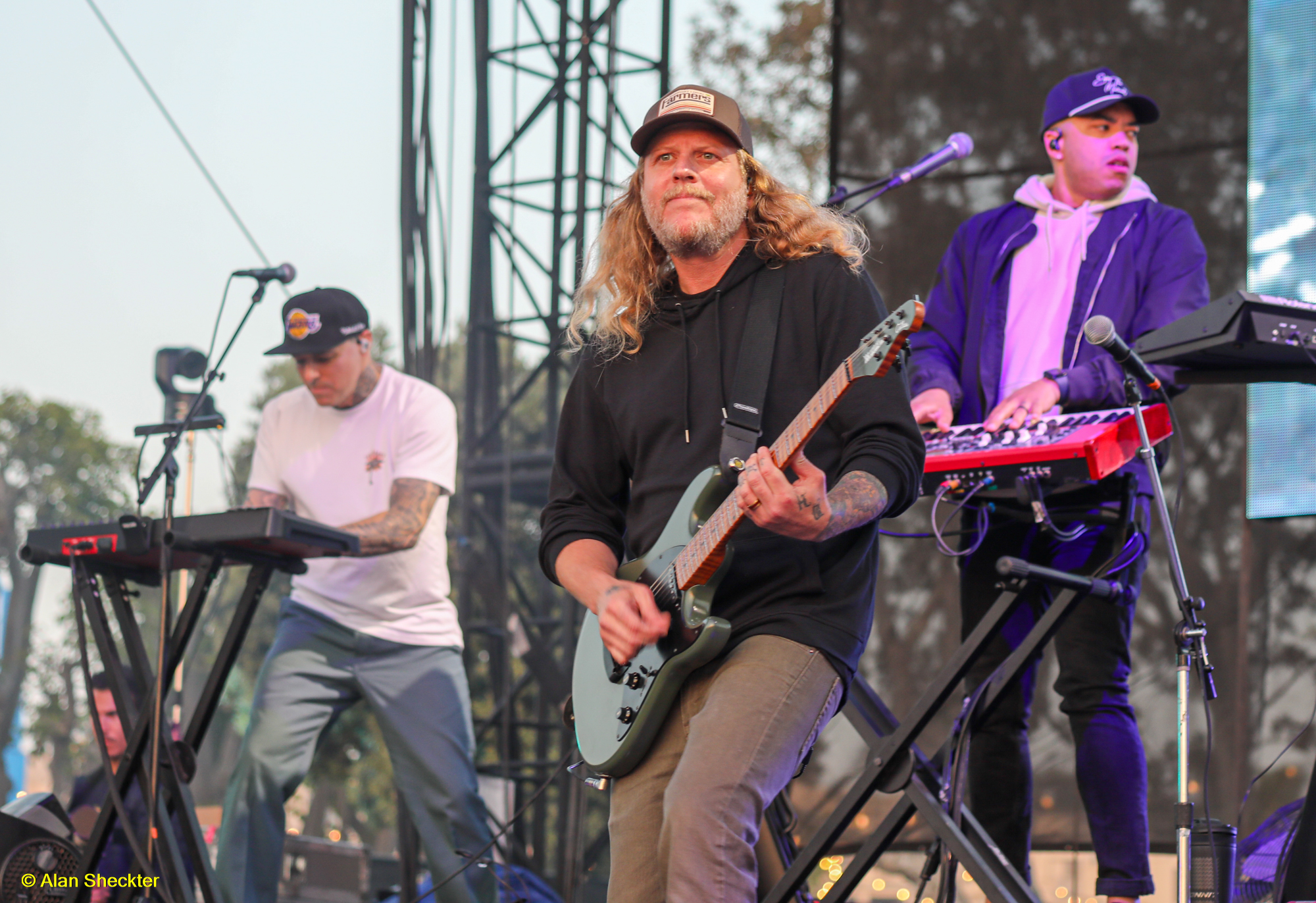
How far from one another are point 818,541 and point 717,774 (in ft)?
1.41

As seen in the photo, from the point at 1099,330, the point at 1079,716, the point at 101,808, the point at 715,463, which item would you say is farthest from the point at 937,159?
the point at 101,808

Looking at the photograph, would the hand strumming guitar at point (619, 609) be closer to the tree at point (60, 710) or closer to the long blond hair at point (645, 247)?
the long blond hair at point (645, 247)

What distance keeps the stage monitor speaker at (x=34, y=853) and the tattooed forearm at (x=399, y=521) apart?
117cm

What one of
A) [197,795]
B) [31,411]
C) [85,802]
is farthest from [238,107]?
[85,802]

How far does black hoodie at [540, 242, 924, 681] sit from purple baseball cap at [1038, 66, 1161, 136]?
3.53ft

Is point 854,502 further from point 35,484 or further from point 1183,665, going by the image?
point 35,484

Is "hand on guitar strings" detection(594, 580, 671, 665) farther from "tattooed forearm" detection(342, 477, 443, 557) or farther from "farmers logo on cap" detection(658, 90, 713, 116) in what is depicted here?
"tattooed forearm" detection(342, 477, 443, 557)

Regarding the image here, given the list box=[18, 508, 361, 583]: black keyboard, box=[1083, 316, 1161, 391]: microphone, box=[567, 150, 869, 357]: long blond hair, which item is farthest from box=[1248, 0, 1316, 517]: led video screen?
box=[18, 508, 361, 583]: black keyboard

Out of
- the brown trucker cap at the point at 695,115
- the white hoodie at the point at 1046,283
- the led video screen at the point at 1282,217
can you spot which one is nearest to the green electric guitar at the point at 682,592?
the brown trucker cap at the point at 695,115

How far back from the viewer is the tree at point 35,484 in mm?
6293

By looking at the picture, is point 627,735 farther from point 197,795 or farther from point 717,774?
point 197,795

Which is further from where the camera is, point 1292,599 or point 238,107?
point 238,107

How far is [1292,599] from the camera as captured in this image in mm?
4359

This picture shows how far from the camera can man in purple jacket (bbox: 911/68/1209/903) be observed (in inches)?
108
